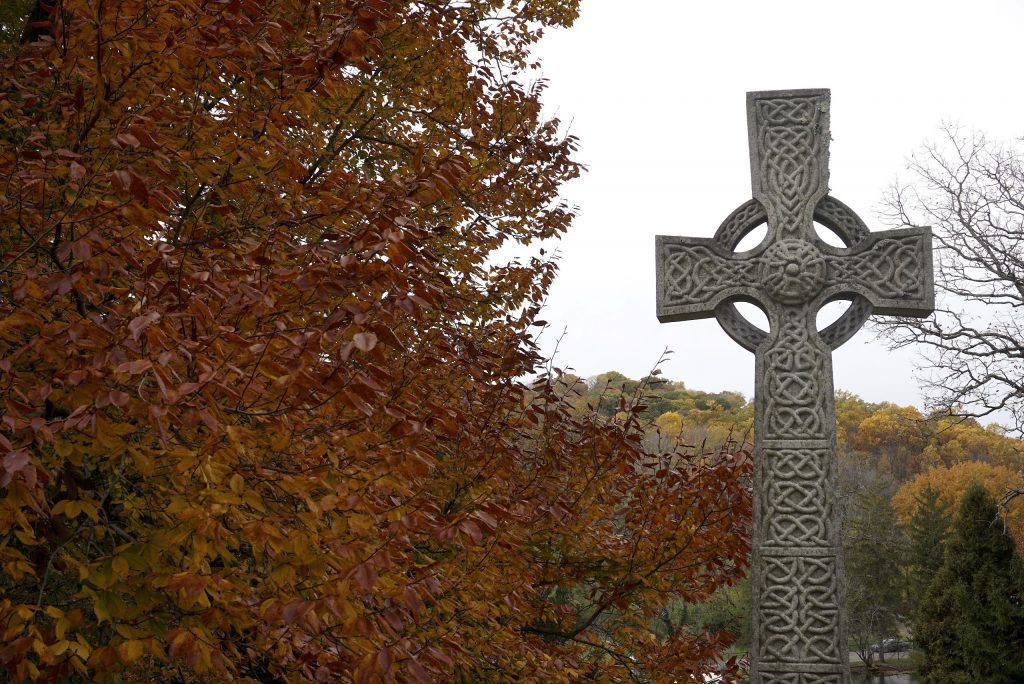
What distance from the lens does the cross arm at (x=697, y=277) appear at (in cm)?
665

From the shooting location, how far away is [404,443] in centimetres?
432

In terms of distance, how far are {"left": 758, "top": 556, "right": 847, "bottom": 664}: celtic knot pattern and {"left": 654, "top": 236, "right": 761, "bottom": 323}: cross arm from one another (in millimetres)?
1791

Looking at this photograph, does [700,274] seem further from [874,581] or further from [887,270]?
[874,581]

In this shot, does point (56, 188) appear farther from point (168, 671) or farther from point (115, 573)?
point (168, 671)

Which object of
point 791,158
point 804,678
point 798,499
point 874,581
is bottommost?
point 874,581

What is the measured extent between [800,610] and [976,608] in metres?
17.7

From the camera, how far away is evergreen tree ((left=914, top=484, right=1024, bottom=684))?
2045 cm

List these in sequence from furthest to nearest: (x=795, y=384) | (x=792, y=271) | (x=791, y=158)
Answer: (x=791, y=158)
(x=792, y=271)
(x=795, y=384)

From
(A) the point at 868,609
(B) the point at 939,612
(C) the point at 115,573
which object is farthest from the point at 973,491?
(C) the point at 115,573

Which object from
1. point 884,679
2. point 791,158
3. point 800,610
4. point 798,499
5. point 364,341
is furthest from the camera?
point 884,679

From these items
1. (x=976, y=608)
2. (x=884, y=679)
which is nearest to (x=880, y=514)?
(x=884, y=679)

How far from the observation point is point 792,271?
256 inches

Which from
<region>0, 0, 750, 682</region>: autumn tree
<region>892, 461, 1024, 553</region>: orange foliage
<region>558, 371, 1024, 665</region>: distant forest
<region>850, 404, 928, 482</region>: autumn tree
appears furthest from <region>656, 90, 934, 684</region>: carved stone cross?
<region>850, 404, 928, 482</region>: autumn tree

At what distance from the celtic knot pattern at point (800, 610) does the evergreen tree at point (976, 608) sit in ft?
56.7
